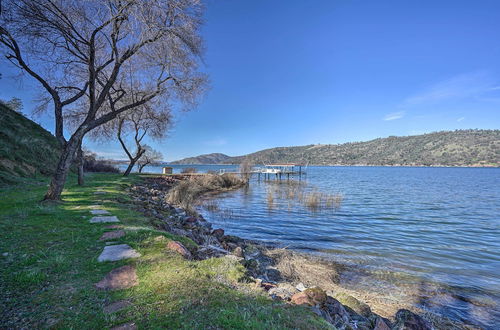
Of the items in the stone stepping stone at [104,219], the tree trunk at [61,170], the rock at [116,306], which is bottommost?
the rock at [116,306]

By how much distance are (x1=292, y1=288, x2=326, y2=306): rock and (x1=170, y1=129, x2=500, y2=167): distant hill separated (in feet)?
290

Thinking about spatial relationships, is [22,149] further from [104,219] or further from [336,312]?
[336,312]

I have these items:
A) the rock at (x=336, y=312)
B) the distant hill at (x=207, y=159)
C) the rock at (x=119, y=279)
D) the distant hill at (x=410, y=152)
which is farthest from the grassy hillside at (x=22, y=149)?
the distant hill at (x=207, y=159)

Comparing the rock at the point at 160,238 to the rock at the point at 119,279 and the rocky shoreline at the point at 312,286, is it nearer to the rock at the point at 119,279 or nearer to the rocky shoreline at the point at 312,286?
the rocky shoreline at the point at 312,286

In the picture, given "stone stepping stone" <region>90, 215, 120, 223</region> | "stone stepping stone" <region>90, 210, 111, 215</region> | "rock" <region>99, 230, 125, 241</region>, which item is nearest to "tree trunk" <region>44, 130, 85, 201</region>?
"stone stepping stone" <region>90, 210, 111, 215</region>

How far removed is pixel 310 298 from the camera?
316 centimetres

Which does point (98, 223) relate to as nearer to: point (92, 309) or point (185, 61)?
point (92, 309)

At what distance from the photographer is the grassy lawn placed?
2070 mm

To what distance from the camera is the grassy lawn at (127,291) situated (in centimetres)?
207

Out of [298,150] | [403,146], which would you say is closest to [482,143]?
[403,146]

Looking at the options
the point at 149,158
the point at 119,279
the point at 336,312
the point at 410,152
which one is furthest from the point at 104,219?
the point at 410,152

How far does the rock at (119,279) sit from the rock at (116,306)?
0.35m

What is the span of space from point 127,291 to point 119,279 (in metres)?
0.38

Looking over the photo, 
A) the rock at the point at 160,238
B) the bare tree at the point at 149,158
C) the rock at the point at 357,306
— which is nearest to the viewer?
the rock at the point at 357,306
